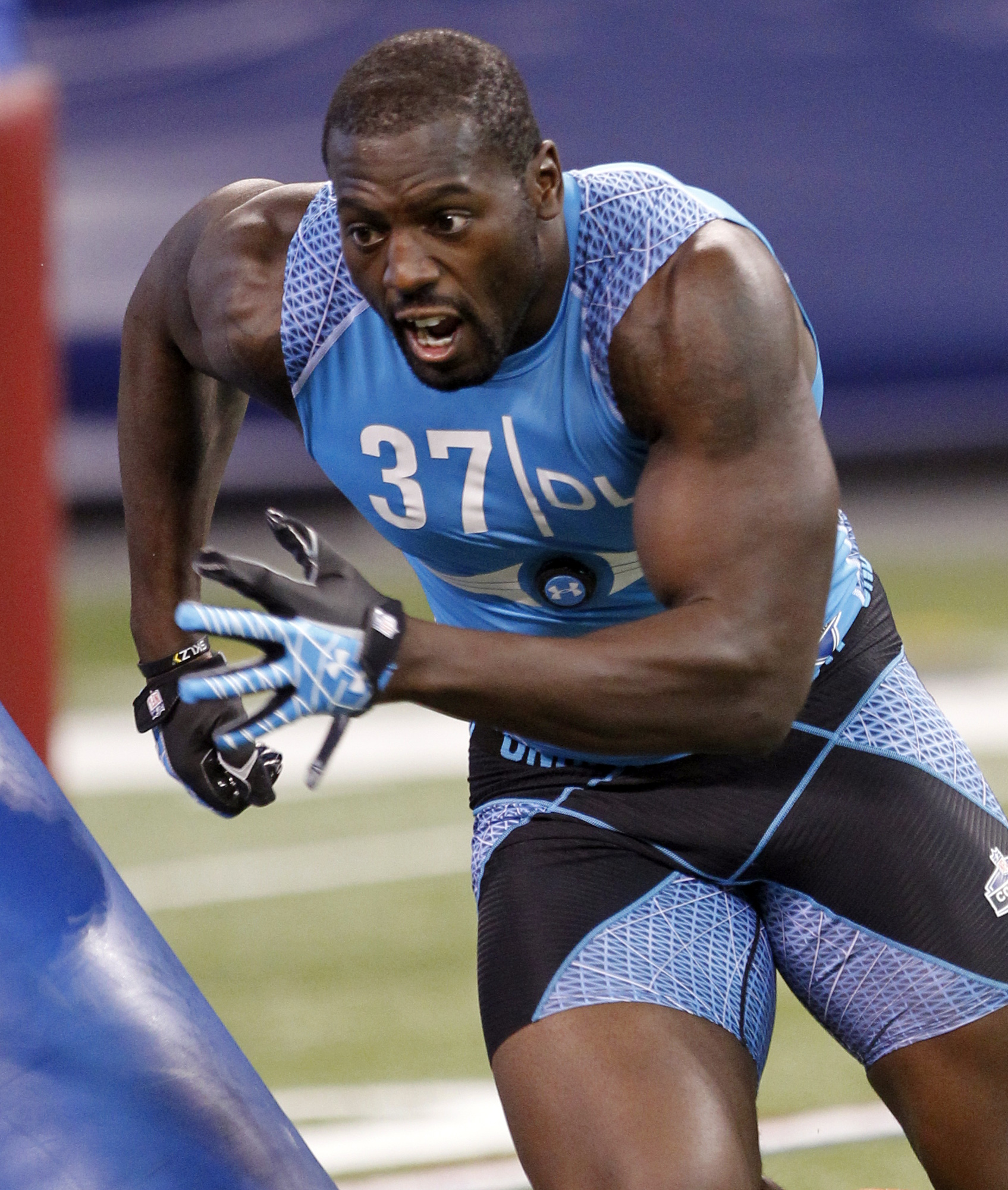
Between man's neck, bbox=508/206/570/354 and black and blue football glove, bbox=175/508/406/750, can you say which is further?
man's neck, bbox=508/206/570/354

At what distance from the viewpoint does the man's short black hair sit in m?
2.26

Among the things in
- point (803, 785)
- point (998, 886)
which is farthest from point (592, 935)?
point (998, 886)

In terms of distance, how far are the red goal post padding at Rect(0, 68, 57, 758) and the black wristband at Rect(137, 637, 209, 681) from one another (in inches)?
46.5

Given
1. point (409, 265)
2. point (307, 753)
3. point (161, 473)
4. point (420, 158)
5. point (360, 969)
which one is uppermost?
point (420, 158)

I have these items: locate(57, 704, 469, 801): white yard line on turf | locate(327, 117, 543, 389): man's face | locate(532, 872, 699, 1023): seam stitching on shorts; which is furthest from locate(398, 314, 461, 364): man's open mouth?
Result: locate(57, 704, 469, 801): white yard line on turf

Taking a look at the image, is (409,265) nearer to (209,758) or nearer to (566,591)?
(566,591)

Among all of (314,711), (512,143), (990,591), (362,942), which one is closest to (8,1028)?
(314,711)

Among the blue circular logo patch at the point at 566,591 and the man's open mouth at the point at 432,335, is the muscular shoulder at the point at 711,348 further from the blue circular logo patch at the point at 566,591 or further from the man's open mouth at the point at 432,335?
the blue circular logo patch at the point at 566,591

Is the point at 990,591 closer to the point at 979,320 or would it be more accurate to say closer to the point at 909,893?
the point at 979,320

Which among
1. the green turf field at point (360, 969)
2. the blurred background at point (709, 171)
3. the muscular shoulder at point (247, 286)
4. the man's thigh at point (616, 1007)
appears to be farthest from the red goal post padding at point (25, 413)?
the blurred background at point (709, 171)

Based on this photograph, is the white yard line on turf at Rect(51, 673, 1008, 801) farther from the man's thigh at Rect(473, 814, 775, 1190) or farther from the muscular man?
the man's thigh at Rect(473, 814, 775, 1190)

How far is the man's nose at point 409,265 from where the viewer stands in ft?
7.39

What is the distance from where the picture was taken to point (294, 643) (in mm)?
2154

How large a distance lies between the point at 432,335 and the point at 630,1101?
97 centimetres
